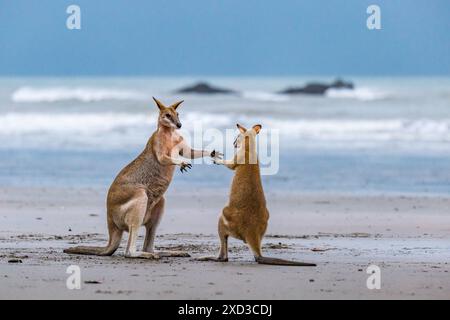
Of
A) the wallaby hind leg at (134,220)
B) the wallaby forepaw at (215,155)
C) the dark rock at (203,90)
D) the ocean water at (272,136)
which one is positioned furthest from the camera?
the dark rock at (203,90)

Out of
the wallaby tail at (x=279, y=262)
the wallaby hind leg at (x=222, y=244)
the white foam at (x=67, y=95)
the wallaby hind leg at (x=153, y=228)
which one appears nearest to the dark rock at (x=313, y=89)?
the white foam at (x=67, y=95)

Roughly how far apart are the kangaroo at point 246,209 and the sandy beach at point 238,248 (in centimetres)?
18

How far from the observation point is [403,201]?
41.8ft

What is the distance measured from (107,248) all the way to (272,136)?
1425 cm

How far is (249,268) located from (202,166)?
30.2 feet

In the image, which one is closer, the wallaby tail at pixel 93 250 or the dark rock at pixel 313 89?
the wallaby tail at pixel 93 250

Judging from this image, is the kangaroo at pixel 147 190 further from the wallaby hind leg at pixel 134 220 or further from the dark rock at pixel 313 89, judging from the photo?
the dark rock at pixel 313 89

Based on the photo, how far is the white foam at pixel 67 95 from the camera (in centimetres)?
3778

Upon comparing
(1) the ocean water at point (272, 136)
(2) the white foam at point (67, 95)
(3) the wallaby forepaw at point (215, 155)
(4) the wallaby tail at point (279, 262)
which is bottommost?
(4) the wallaby tail at point (279, 262)

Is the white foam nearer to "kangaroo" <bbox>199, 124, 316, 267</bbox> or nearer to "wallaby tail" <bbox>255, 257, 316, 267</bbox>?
"kangaroo" <bbox>199, 124, 316, 267</bbox>

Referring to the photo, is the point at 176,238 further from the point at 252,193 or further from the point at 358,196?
the point at 358,196

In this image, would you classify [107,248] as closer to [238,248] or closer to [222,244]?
[222,244]

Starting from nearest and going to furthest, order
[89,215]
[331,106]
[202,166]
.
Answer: [89,215], [202,166], [331,106]
